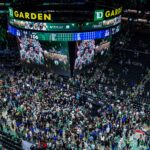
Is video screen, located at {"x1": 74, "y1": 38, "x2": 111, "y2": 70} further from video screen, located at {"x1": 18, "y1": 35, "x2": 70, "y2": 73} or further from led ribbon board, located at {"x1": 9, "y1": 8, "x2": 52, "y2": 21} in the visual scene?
led ribbon board, located at {"x1": 9, "y1": 8, "x2": 52, "y2": 21}

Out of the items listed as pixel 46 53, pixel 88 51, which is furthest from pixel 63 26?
pixel 46 53

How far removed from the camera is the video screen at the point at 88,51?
36219mm

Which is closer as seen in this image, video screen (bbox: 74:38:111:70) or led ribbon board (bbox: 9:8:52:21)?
led ribbon board (bbox: 9:8:52:21)

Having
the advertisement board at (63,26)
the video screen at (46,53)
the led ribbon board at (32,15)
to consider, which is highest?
the led ribbon board at (32,15)

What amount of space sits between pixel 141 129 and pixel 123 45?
16592 mm

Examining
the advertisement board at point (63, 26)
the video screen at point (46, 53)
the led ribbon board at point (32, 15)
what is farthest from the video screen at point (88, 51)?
the led ribbon board at point (32, 15)

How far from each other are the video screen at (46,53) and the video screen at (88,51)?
3.47 ft

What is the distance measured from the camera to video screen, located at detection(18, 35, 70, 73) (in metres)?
36.2

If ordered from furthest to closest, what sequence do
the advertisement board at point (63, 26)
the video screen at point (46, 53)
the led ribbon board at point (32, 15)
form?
the video screen at point (46, 53), the advertisement board at point (63, 26), the led ribbon board at point (32, 15)

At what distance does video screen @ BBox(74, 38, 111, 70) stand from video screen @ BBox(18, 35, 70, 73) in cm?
106

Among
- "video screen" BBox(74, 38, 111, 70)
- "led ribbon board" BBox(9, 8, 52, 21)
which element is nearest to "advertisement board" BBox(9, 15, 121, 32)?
"led ribbon board" BBox(9, 8, 52, 21)

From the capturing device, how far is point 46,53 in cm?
3753

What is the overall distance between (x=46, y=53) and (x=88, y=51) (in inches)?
160

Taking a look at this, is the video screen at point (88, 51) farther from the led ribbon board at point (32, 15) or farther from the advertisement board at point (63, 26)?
the led ribbon board at point (32, 15)
